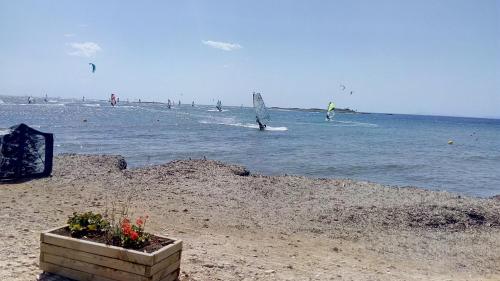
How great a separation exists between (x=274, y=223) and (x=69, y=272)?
5779mm

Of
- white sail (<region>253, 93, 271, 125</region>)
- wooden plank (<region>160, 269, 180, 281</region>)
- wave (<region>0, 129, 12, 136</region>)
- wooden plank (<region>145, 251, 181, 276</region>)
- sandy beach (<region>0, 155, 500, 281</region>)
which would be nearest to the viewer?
wooden plank (<region>145, 251, 181, 276</region>)

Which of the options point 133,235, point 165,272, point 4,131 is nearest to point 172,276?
point 165,272

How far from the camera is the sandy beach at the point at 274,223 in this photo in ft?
23.7

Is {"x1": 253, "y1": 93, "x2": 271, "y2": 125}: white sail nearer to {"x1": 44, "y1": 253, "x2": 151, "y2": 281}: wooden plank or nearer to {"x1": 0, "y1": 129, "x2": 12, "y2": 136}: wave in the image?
{"x1": 0, "y1": 129, "x2": 12, "y2": 136}: wave

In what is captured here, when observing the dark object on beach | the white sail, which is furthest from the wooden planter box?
the white sail

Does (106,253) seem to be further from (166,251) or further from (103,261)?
(166,251)

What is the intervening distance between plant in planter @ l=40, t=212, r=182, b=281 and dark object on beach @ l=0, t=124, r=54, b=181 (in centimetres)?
861

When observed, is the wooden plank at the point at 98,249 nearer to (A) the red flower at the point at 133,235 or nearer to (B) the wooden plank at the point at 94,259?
(B) the wooden plank at the point at 94,259

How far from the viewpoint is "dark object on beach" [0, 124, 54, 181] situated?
13031 mm

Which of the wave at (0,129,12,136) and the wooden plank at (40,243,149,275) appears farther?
the wave at (0,129,12,136)

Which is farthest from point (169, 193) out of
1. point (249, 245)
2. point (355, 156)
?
point (355, 156)

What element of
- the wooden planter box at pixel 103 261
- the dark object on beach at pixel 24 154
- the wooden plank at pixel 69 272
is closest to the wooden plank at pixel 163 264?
the wooden planter box at pixel 103 261

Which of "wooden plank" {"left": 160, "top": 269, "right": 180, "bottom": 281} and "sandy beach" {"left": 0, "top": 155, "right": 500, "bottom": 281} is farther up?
"wooden plank" {"left": 160, "top": 269, "right": 180, "bottom": 281}

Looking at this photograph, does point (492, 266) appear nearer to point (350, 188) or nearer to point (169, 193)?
point (350, 188)
